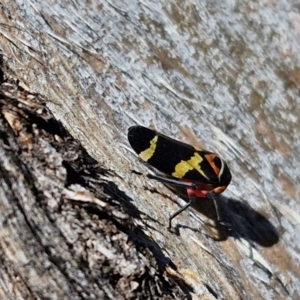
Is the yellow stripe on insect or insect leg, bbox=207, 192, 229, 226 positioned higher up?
the yellow stripe on insect

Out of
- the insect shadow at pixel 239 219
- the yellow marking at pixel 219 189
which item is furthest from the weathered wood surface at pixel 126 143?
the yellow marking at pixel 219 189

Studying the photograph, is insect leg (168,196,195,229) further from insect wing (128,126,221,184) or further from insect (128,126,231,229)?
insect wing (128,126,221,184)

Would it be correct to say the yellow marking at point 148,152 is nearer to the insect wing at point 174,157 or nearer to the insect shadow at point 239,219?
the insect wing at point 174,157

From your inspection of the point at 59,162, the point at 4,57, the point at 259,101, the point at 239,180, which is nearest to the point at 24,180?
the point at 59,162

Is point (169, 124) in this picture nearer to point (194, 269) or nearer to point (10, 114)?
point (194, 269)

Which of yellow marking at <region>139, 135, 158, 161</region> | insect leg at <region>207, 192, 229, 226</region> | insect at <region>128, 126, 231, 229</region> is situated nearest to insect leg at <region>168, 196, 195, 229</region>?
insect at <region>128, 126, 231, 229</region>

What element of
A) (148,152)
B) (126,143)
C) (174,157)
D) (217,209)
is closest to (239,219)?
(217,209)
